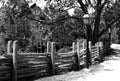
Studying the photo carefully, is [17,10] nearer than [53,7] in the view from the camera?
Yes

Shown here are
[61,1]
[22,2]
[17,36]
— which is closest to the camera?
[22,2]

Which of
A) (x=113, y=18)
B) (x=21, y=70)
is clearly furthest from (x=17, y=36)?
(x=21, y=70)

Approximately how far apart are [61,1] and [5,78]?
17450mm

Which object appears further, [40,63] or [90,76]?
[90,76]

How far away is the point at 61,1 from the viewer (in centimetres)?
2344

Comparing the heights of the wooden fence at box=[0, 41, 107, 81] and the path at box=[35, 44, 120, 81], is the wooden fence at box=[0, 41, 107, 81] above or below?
above

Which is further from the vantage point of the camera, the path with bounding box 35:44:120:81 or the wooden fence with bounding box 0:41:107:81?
the path with bounding box 35:44:120:81

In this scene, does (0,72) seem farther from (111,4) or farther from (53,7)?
(111,4)

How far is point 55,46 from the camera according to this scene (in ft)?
34.0

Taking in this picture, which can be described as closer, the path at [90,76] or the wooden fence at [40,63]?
the wooden fence at [40,63]

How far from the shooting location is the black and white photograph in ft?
26.7

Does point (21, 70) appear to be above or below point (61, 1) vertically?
below

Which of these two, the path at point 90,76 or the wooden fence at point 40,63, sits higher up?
the wooden fence at point 40,63

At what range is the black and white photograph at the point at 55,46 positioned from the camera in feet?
26.7
